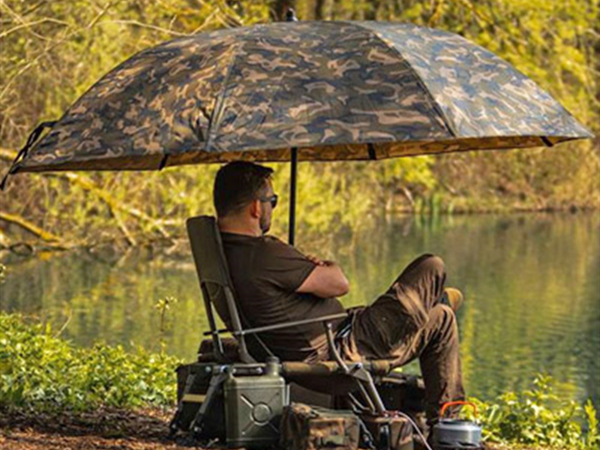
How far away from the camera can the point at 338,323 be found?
568 cm

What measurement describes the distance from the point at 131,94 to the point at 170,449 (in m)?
1.26

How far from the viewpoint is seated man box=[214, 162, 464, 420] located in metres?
5.51

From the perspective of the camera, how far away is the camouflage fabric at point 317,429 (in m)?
5.16

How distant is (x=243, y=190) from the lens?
5590 millimetres

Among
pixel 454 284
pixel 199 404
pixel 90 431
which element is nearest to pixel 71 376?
pixel 90 431

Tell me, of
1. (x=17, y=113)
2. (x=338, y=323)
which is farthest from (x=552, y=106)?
(x=17, y=113)

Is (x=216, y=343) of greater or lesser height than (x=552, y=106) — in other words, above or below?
below

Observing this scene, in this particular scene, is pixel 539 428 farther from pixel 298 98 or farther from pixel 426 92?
pixel 298 98

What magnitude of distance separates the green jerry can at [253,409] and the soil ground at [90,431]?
0.23 metres

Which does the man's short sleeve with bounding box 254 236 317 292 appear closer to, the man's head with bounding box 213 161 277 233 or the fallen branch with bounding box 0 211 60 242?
the man's head with bounding box 213 161 277 233

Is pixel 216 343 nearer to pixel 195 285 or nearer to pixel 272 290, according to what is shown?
pixel 272 290

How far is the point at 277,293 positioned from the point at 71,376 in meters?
2.12

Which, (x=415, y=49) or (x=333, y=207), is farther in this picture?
(x=333, y=207)

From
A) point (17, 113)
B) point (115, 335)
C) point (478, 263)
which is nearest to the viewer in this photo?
point (115, 335)
